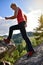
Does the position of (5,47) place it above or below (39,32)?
above

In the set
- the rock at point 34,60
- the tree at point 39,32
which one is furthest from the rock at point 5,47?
the tree at point 39,32

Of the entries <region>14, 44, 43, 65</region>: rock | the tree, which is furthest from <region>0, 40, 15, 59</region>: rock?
the tree

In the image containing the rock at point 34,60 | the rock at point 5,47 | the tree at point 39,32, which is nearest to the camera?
the rock at point 34,60

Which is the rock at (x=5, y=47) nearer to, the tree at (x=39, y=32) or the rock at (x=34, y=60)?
the rock at (x=34, y=60)

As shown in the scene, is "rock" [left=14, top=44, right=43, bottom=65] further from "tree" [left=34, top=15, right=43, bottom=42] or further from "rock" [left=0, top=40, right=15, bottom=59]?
"tree" [left=34, top=15, right=43, bottom=42]

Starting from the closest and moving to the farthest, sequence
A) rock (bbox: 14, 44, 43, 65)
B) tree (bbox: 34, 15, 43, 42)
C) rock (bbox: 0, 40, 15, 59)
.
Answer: rock (bbox: 14, 44, 43, 65) < rock (bbox: 0, 40, 15, 59) < tree (bbox: 34, 15, 43, 42)

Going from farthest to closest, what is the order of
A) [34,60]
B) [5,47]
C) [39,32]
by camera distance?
[39,32] → [5,47] → [34,60]

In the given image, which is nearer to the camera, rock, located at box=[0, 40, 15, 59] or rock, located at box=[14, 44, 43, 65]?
rock, located at box=[14, 44, 43, 65]

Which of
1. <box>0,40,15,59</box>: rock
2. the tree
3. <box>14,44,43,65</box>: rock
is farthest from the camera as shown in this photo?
the tree

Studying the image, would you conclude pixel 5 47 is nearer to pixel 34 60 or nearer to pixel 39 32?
pixel 34 60

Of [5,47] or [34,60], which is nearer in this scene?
[34,60]

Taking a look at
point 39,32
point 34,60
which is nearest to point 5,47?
point 34,60

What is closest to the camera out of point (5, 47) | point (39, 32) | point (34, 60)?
point (34, 60)

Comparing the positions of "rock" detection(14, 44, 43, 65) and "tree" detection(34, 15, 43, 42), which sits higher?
"rock" detection(14, 44, 43, 65)
